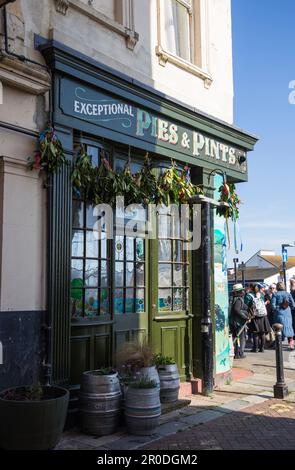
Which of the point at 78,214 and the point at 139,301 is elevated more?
the point at 78,214

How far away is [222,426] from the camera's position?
237 inches

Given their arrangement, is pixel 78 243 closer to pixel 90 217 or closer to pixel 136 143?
pixel 90 217

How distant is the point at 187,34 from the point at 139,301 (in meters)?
4.67

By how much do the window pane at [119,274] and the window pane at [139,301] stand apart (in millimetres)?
374

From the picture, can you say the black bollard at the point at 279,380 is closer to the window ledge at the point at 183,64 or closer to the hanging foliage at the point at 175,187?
the hanging foliage at the point at 175,187

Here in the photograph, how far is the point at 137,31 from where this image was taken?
727 centimetres

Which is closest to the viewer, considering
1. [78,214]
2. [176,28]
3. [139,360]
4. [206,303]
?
[139,360]

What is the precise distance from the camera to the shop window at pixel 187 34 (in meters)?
8.18

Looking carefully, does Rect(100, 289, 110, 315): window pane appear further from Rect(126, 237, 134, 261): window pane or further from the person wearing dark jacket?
the person wearing dark jacket

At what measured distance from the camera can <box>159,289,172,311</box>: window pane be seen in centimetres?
773

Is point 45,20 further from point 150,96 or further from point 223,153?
point 223,153

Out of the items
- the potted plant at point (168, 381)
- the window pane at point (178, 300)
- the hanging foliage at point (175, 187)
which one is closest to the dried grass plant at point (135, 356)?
the potted plant at point (168, 381)

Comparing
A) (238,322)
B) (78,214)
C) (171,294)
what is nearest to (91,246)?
(78,214)

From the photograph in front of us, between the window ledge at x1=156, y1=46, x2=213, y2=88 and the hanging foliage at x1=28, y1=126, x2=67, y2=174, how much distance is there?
8.94ft
